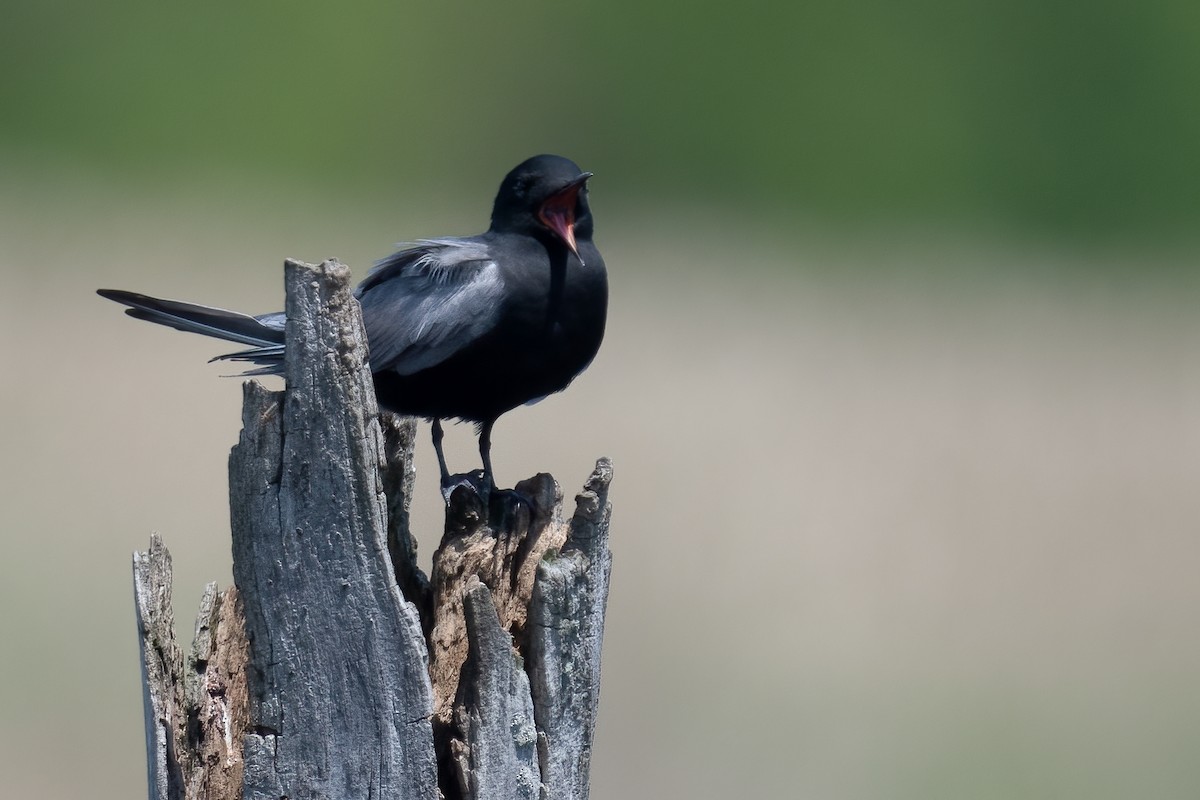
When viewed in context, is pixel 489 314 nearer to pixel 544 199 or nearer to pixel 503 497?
pixel 544 199

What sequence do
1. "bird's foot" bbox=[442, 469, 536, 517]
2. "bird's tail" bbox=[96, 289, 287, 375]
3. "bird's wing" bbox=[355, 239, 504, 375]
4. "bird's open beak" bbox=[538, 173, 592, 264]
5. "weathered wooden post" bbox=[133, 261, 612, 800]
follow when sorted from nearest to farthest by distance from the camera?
"weathered wooden post" bbox=[133, 261, 612, 800] → "bird's foot" bbox=[442, 469, 536, 517] → "bird's tail" bbox=[96, 289, 287, 375] → "bird's wing" bbox=[355, 239, 504, 375] → "bird's open beak" bbox=[538, 173, 592, 264]

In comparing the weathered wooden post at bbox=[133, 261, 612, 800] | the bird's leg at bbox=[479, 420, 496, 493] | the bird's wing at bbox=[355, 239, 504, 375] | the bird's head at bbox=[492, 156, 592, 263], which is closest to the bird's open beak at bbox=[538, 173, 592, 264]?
the bird's head at bbox=[492, 156, 592, 263]

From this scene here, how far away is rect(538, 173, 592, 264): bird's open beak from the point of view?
4.73m

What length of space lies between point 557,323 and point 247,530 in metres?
1.69

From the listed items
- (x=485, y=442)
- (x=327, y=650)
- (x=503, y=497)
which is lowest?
(x=327, y=650)

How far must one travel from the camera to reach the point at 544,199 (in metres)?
4.75

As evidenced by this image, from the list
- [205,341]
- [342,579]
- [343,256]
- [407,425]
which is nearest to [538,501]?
[407,425]

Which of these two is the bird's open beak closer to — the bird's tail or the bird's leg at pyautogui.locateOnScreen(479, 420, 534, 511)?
the bird's leg at pyautogui.locateOnScreen(479, 420, 534, 511)

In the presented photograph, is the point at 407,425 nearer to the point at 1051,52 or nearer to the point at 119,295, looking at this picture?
the point at 119,295

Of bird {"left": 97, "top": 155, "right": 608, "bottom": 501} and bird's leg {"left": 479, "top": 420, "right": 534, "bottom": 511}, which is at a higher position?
bird {"left": 97, "top": 155, "right": 608, "bottom": 501}

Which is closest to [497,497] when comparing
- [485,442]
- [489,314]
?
[489,314]

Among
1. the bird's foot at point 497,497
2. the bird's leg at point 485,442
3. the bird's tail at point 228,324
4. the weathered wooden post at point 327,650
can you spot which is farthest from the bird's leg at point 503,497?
the bird's tail at point 228,324

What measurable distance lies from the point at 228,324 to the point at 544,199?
1.13 m

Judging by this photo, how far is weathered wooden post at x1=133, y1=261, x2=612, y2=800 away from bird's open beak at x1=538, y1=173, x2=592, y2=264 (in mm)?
1666
